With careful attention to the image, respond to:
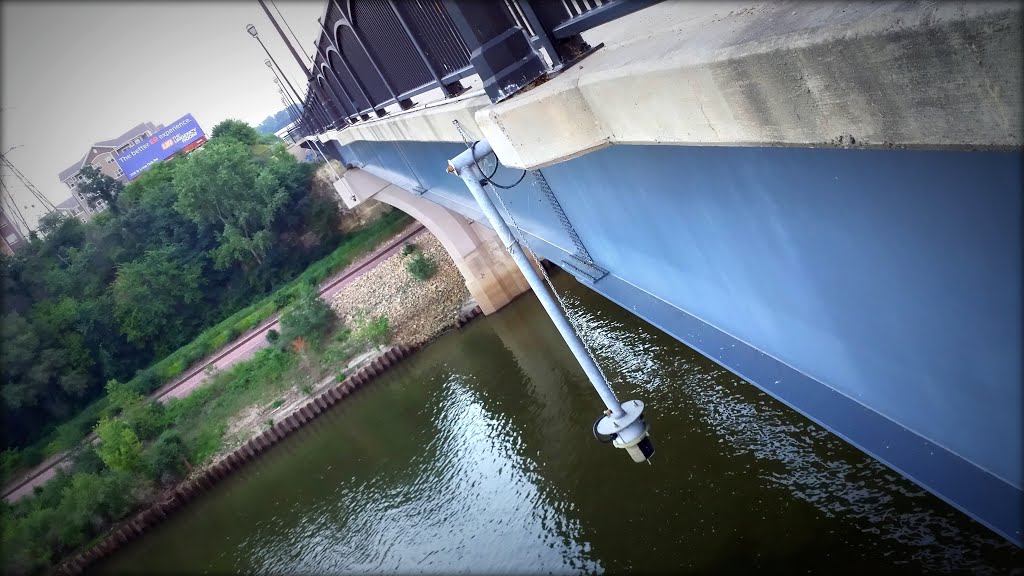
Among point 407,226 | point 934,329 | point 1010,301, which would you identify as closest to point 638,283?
point 934,329

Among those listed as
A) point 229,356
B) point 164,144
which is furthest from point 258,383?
point 164,144

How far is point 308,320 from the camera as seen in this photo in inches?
1123

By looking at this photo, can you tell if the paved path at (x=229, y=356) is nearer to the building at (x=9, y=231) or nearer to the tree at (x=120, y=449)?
the tree at (x=120, y=449)

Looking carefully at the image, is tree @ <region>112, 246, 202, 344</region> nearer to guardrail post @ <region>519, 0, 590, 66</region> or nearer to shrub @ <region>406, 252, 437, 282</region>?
shrub @ <region>406, 252, 437, 282</region>

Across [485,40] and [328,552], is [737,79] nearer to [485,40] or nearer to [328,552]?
[485,40]

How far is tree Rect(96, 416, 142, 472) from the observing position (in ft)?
84.0

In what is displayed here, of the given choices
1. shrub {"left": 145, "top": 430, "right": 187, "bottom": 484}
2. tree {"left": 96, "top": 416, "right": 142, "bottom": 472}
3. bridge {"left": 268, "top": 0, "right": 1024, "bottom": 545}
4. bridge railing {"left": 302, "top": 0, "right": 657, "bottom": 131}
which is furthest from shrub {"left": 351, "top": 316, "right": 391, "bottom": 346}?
bridge {"left": 268, "top": 0, "right": 1024, "bottom": 545}

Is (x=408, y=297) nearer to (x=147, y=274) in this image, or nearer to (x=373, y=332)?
(x=373, y=332)

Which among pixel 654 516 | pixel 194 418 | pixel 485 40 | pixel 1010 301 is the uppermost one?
pixel 485 40

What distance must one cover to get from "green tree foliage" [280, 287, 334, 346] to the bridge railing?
13.8 m

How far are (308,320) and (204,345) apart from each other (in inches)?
442

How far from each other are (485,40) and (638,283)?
2.87 metres

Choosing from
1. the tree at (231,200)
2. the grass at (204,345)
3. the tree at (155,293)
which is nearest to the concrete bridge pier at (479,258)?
the grass at (204,345)

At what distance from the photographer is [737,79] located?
8.08ft
